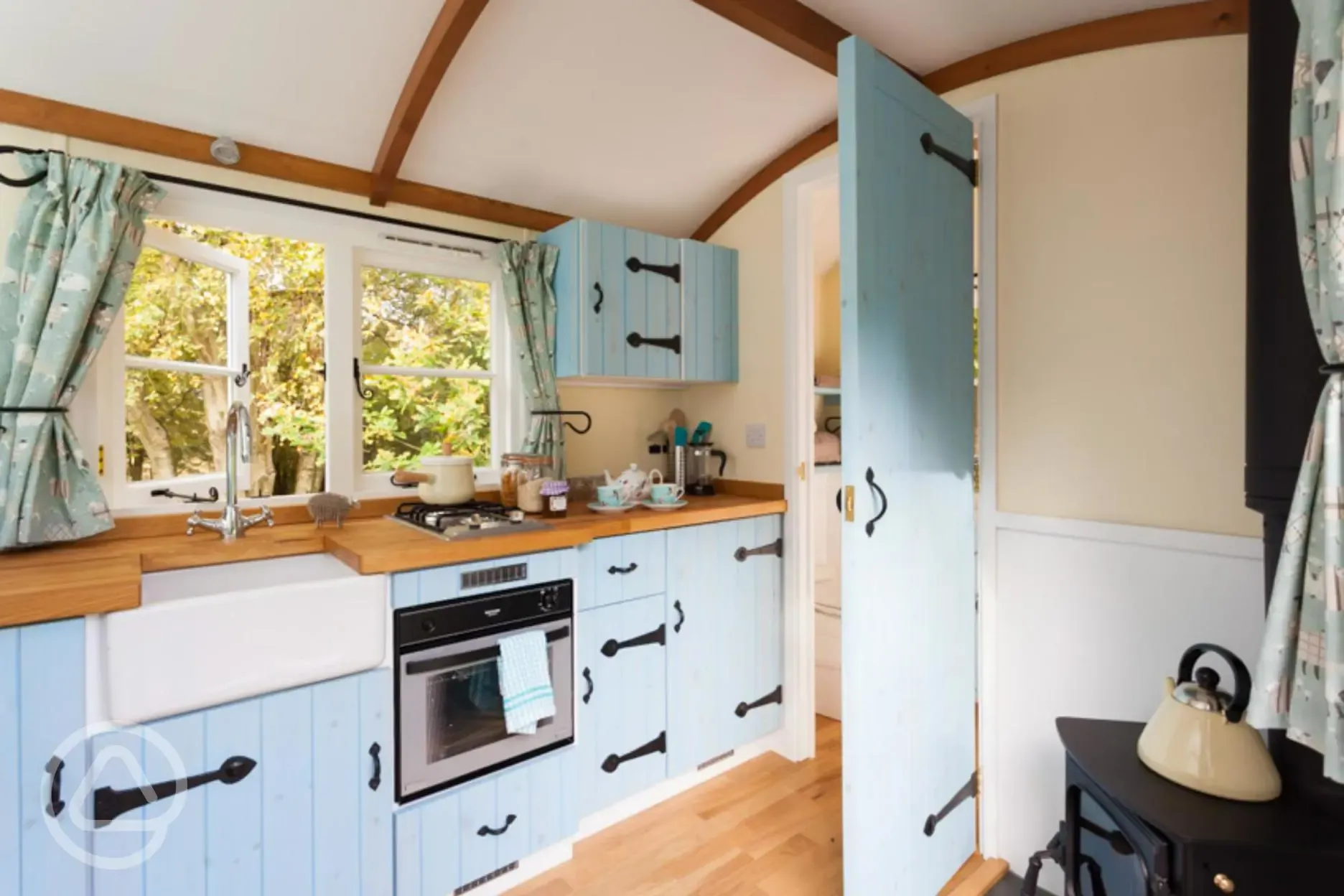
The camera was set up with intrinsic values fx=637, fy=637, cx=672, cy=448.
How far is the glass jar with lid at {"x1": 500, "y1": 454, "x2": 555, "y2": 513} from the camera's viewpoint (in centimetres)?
216

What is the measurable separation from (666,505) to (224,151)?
5.84ft

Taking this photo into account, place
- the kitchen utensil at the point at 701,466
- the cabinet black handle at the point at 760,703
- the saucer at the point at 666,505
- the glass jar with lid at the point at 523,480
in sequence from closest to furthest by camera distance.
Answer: the glass jar with lid at the point at 523,480
the saucer at the point at 666,505
the cabinet black handle at the point at 760,703
the kitchen utensil at the point at 701,466

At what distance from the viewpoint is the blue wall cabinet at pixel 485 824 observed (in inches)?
63.6

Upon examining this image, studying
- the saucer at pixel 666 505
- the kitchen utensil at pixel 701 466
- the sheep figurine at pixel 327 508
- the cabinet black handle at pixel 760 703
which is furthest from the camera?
the kitchen utensil at pixel 701 466

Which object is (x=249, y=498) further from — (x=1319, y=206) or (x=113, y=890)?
(x=1319, y=206)

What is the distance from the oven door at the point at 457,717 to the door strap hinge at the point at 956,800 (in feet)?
3.45

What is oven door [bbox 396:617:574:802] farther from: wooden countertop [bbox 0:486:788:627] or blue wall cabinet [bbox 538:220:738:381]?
blue wall cabinet [bbox 538:220:738:381]

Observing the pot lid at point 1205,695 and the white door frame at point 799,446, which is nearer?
the pot lid at point 1205,695

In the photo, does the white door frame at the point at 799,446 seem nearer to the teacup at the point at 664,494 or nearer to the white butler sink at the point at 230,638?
the teacup at the point at 664,494

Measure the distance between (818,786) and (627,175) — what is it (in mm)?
2466

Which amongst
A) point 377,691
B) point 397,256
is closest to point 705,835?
point 377,691

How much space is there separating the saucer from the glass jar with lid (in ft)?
1.30

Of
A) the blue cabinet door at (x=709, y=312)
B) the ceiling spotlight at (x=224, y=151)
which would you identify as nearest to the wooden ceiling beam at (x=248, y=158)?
the ceiling spotlight at (x=224, y=151)

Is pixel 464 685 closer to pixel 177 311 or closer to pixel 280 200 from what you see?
pixel 177 311
